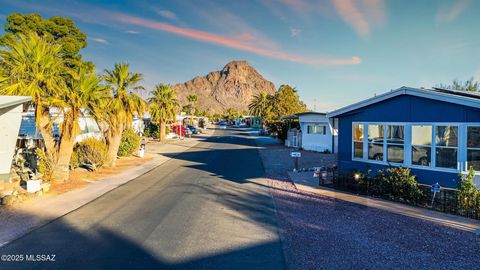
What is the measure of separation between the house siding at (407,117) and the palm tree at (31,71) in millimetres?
13109

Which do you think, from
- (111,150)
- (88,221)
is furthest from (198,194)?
(111,150)

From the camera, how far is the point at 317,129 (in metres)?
27.2

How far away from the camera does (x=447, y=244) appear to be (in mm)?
6758

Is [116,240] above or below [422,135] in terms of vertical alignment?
below

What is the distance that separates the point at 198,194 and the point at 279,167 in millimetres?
7929

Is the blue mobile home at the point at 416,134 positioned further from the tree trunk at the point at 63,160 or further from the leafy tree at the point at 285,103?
the leafy tree at the point at 285,103

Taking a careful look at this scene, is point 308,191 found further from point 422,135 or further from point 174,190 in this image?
point 174,190

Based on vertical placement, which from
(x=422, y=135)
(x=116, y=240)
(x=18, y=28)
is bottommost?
(x=116, y=240)

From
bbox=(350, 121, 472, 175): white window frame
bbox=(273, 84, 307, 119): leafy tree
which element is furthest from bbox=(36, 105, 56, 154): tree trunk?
bbox=(273, 84, 307, 119): leafy tree

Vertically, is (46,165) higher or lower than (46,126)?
lower

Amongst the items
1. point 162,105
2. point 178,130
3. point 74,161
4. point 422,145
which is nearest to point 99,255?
point 422,145

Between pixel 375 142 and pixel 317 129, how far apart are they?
49.4ft

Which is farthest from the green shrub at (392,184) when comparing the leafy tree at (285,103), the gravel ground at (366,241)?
the leafy tree at (285,103)

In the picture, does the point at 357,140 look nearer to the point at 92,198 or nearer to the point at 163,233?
the point at 163,233
